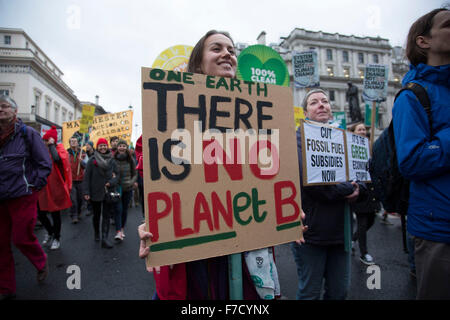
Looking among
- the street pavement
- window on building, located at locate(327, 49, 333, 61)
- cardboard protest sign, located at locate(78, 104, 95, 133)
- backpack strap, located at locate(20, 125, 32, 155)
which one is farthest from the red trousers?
window on building, located at locate(327, 49, 333, 61)

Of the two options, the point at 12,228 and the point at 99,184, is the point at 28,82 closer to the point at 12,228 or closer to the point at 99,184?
the point at 99,184

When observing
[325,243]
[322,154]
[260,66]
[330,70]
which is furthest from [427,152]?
[330,70]

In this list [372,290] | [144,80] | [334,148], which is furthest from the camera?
[372,290]

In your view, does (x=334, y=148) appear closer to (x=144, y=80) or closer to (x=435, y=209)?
(x=435, y=209)

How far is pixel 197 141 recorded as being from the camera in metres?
1.07

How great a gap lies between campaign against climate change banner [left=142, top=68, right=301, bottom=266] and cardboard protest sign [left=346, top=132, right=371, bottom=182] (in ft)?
3.46

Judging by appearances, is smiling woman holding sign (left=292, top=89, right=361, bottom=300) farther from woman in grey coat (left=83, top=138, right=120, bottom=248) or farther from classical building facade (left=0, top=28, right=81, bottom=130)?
classical building facade (left=0, top=28, right=81, bottom=130)

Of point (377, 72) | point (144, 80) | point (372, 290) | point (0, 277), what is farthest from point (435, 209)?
point (377, 72)

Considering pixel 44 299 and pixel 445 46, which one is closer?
pixel 445 46

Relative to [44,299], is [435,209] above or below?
above

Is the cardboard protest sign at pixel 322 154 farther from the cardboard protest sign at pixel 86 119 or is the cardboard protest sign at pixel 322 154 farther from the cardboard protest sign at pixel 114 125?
the cardboard protest sign at pixel 86 119

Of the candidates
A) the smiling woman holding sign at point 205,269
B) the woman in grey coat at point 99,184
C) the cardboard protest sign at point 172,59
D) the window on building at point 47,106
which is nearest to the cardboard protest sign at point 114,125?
the woman in grey coat at point 99,184

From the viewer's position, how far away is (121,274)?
322cm
